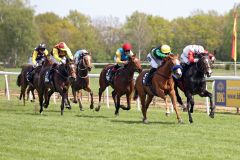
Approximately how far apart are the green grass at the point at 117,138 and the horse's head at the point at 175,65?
1070 millimetres

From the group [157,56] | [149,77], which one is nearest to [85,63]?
[157,56]

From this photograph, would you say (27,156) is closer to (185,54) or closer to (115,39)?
(185,54)

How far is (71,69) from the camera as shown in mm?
15047

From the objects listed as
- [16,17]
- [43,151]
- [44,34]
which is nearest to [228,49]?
[16,17]

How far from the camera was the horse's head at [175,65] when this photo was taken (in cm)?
1199

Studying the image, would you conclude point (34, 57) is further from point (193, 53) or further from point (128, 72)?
point (193, 53)

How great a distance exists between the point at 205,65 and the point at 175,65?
104 cm

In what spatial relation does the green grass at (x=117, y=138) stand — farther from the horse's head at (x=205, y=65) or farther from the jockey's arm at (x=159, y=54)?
the jockey's arm at (x=159, y=54)

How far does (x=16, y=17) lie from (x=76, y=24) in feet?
83.6

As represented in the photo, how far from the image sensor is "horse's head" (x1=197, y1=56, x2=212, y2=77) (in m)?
12.8

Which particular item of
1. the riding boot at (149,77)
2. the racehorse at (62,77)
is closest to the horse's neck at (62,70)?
the racehorse at (62,77)

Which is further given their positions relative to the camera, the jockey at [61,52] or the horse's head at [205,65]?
the jockey at [61,52]

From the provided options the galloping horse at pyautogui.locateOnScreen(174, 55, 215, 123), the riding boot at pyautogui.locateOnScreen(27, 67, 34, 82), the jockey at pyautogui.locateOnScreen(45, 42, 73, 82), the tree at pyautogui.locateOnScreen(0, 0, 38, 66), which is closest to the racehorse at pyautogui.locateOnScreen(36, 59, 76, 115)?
the jockey at pyautogui.locateOnScreen(45, 42, 73, 82)

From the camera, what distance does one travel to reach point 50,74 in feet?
51.9
